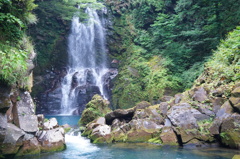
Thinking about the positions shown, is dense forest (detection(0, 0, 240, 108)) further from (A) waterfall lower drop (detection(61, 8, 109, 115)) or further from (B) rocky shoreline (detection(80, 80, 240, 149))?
(B) rocky shoreline (detection(80, 80, 240, 149))

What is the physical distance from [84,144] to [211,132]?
5336 mm

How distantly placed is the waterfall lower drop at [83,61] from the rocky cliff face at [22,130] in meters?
13.0

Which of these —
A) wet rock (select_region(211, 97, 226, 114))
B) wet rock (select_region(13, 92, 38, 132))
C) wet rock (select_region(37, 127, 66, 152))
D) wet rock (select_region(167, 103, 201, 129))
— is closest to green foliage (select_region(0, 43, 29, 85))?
wet rock (select_region(13, 92, 38, 132))

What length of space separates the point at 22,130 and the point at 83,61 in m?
18.0

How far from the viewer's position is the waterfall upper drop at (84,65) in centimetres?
2061

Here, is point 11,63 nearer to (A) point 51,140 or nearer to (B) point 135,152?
(A) point 51,140

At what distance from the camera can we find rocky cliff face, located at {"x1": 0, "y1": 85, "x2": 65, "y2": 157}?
19.5 feet

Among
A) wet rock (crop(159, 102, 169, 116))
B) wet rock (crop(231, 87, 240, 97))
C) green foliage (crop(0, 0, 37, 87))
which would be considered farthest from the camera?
wet rock (crop(159, 102, 169, 116))

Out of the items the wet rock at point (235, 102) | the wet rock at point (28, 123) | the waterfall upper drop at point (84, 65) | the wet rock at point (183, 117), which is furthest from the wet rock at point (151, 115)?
the waterfall upper drop at point (84, 65)

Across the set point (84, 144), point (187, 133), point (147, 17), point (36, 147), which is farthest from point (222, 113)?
point (147, 17)

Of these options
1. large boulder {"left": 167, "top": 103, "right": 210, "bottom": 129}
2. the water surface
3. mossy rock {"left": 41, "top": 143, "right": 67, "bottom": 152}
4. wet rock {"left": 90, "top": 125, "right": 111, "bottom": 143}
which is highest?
large boulder {"left": 167, "top": 103, "right": 210, "bottom": 129}

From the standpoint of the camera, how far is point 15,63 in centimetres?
525

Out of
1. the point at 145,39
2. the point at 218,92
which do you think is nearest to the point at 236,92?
the point at 218,92

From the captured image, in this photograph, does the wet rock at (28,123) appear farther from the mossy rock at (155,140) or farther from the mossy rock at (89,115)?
the mossy rock at (89,115)
